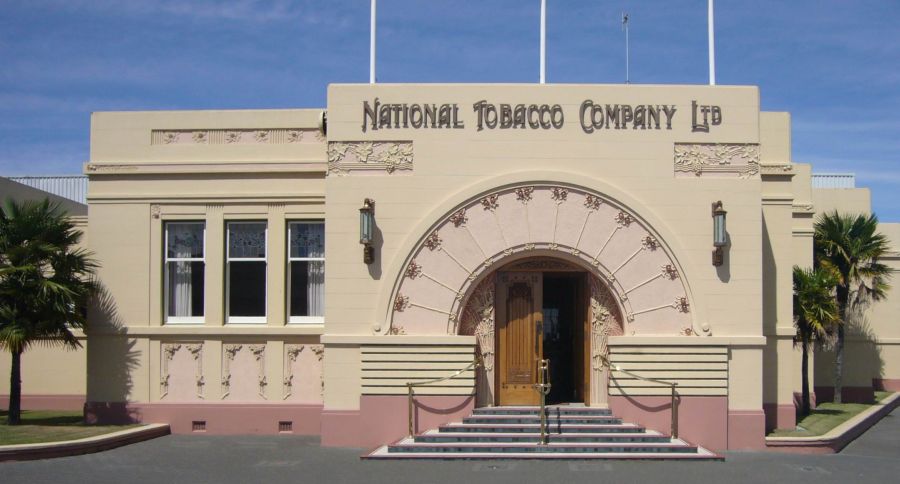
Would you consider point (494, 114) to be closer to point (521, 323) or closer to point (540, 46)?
point (540, 46)

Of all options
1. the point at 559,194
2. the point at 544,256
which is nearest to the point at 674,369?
the point at 544,256

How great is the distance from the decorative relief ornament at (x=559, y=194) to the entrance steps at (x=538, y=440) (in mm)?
3780

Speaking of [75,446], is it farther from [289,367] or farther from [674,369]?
[674,369]

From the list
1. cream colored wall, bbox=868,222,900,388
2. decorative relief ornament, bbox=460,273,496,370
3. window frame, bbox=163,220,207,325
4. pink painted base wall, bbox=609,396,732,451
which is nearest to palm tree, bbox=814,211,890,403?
cream colored wall, bbox=868,222,900,388

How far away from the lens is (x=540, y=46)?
61.3 feet

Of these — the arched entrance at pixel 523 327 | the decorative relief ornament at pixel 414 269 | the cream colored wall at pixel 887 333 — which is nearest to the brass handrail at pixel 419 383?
the arched entrance at pixel 523 327

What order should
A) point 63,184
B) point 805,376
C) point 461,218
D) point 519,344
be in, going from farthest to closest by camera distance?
point 63,184 < point 805,376 < point 519,344 < point 461,218

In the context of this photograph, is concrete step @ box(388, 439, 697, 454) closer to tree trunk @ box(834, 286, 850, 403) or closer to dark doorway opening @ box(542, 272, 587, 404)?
dark doorway opening @ box(542, 272, 587, 404)

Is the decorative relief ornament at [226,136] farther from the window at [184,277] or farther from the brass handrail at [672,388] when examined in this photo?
the brass handrail at [672,388]

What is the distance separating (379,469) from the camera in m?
15.4

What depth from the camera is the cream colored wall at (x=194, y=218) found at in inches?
778

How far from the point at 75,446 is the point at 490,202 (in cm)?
828

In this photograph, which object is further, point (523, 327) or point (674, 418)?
point (523, 327)

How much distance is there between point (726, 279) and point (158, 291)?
11074 millimetres
